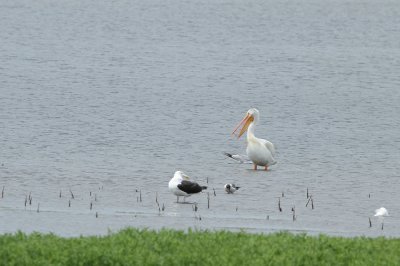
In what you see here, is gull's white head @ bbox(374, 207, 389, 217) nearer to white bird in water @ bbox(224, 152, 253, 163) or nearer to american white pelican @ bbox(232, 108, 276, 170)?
american white pelican @ bbox(232, 108, 276, 170)

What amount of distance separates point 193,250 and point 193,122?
729 inches

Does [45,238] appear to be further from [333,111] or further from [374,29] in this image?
[374,29]

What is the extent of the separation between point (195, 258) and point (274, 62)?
3596cm

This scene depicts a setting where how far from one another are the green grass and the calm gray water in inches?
128

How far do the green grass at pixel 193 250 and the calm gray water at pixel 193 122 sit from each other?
128 inches

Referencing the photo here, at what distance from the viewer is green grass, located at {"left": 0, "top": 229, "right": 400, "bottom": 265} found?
10852mm

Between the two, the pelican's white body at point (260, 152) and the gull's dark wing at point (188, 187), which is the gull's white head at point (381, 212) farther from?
the pelican's white body at point (260, 152)

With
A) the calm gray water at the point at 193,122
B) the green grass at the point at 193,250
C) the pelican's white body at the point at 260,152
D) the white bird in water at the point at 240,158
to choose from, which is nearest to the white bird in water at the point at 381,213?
the calm gray water at the point at 193,122

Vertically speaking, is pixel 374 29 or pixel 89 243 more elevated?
pixel 374 29

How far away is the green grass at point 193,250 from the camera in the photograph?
10852 mm

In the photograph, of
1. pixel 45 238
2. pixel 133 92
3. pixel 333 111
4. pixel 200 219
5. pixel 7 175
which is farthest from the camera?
pixel 133 92

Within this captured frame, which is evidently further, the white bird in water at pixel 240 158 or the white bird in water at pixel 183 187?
the white bird in water at pixel 240 158

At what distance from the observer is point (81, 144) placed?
25.1 m

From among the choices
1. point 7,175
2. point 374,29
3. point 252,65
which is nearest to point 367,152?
point 7,175
